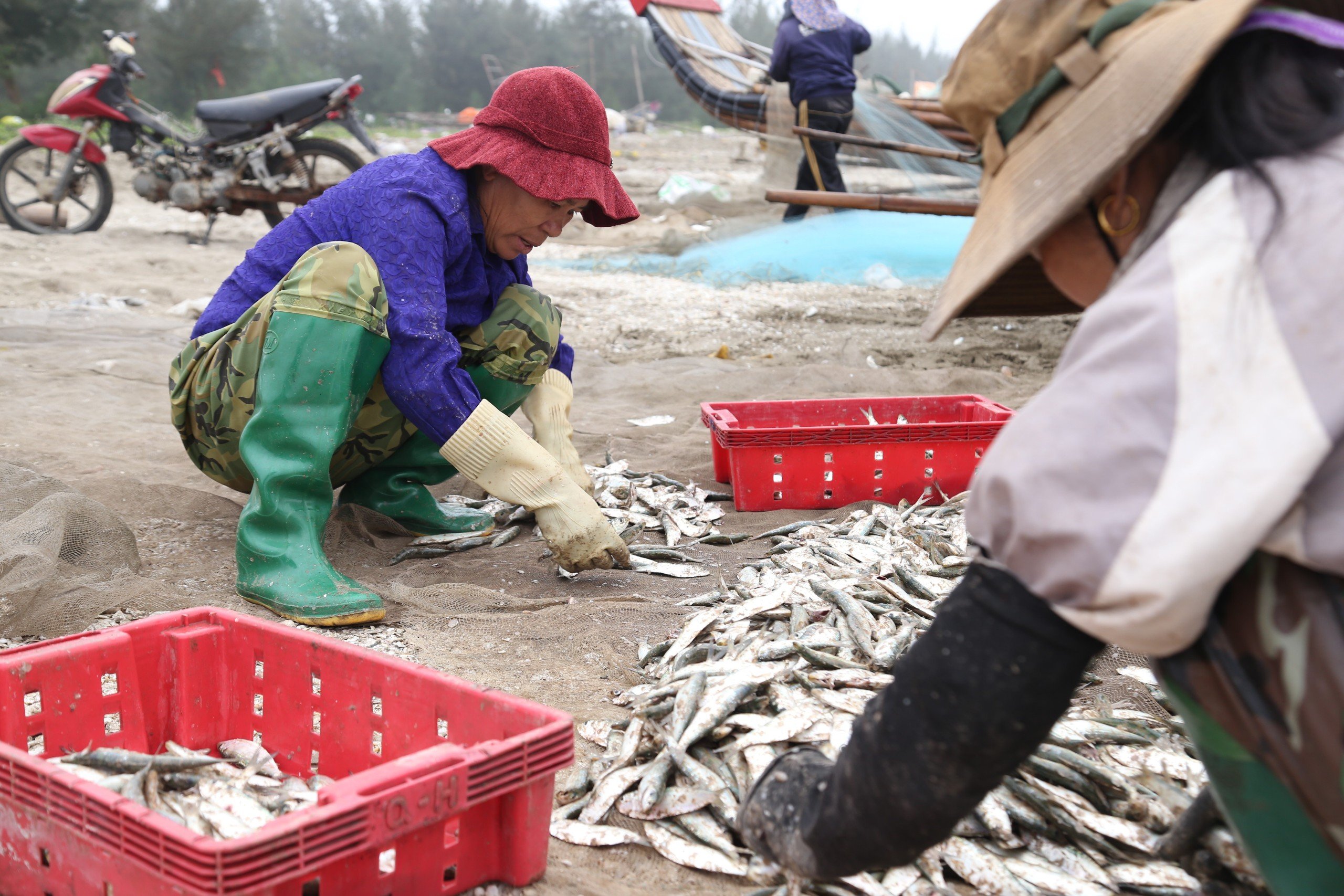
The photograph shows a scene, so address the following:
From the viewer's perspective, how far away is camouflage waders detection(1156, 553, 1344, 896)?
3.28ft

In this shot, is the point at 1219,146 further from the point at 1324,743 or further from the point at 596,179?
the point at 596,179

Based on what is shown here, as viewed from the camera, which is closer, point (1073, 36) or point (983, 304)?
point (1073, 36)

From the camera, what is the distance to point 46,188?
32.4 feet

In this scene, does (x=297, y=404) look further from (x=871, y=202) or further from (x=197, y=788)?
(x=871, y=202)

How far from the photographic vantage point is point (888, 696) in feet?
3.74

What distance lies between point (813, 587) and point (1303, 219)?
1.89 m


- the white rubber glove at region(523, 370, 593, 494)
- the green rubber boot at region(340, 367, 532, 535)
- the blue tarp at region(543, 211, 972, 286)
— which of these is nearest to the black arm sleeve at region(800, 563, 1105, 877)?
the white rubber glove at region(523, 370, 593, 494)

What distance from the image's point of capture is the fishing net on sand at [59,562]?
8.39 feet

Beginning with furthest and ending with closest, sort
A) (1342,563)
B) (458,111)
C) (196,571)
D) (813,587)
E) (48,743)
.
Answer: (458,111) < (196,571) < (813,587) < (48,743) < (1342,563)

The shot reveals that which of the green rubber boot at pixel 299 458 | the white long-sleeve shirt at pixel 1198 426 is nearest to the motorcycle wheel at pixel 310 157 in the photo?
the green rubber boot at pixel 299 458

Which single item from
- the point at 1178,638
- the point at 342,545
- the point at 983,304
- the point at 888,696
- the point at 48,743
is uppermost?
the point at 983,304

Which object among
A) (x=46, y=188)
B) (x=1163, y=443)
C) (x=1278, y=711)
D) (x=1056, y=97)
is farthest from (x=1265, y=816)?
(x=46, y=188)

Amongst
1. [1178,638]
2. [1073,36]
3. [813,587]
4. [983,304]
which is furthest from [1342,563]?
[813,587]

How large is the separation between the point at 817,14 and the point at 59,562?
9.37m
